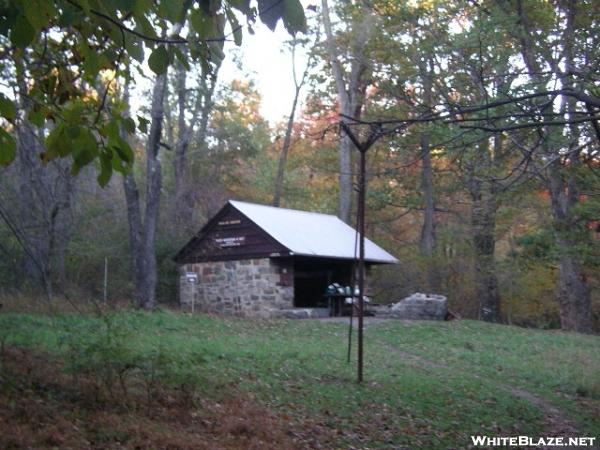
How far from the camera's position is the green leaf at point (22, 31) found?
4.73 m

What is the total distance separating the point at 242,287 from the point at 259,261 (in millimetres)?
1179

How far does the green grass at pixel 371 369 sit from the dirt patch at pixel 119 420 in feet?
1.32

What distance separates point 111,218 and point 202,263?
3.70m

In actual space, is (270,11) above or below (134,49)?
below

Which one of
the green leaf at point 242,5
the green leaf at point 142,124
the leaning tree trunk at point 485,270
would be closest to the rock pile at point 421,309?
the leaning tree trunk at point 485,270

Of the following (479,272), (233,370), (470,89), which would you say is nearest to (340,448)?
(233,370)

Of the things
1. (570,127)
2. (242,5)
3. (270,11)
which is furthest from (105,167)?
(570,127)

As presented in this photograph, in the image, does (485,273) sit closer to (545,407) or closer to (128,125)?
(545,407)

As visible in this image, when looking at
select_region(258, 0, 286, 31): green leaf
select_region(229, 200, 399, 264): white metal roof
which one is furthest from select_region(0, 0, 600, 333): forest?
select_region(229, 200, 399, 264): white metal roof

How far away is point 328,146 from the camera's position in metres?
40.8

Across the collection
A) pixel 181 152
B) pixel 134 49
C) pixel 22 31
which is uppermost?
pixel 181 152

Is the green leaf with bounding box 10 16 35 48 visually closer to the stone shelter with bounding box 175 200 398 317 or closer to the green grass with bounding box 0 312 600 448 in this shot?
the green grass with bounding box 0 312 600 448

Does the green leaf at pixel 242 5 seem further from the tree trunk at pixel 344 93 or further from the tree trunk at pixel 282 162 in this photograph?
the tree trunk at pixel 282 162

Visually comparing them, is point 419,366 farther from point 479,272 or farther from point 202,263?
point 479,272
